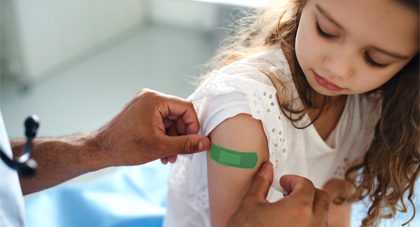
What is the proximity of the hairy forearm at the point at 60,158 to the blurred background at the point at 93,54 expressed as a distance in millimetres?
943

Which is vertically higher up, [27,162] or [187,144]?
[27,162]

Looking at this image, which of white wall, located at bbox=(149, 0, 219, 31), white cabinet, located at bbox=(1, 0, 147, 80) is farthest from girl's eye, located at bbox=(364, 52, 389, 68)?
white wall, located at bbox=(149, 0, 219, 31)

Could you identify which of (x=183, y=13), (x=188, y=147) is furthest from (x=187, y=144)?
(x=183, y=13)

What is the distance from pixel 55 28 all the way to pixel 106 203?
2.01 m

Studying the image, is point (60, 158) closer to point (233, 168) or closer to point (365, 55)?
point (233, 168)

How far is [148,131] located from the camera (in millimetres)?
867

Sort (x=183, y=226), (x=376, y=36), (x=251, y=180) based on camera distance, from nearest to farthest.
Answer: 1. (x=376, y=36)
2. (x=251, y=180)
3. (x=183, y=226)

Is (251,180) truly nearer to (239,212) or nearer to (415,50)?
(239,212)

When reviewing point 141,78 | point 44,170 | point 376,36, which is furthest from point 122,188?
point 141,78

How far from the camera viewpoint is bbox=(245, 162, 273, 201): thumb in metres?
0.71

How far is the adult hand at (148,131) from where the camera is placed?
86 centimetres

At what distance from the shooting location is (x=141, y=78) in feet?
9.20

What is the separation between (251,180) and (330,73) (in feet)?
0.97

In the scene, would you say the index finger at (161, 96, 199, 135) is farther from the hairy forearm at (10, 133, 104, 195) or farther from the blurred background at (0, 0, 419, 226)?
the blurred background at (0, 0, 419, 226)
